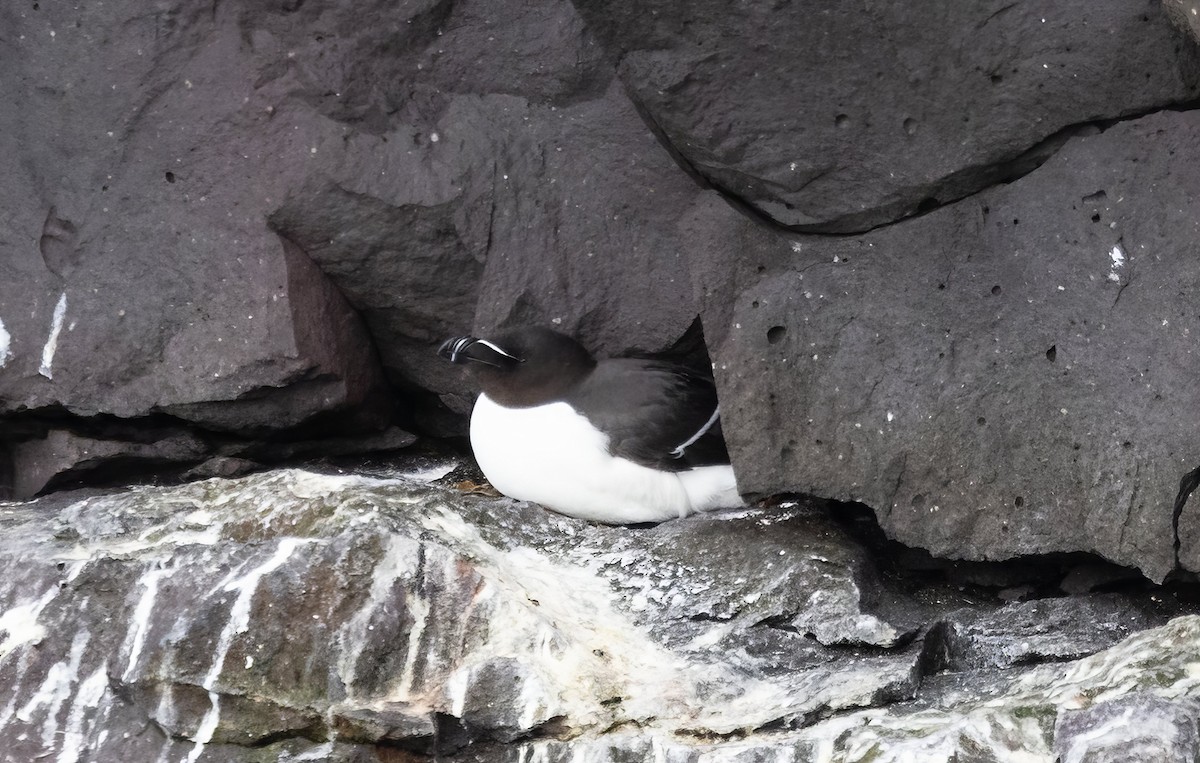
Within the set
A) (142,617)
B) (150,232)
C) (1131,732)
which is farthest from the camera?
(150,232)

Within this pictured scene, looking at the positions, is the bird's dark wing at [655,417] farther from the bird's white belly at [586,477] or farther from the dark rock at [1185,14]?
the dark rock at [1185,14]

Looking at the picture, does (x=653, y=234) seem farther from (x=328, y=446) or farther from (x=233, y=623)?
(x=233, y=623)

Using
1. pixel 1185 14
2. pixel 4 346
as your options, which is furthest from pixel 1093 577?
pixel 4 346

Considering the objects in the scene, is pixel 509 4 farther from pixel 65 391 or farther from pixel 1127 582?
pixel 1127 582

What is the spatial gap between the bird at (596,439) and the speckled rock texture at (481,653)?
59 centimetres

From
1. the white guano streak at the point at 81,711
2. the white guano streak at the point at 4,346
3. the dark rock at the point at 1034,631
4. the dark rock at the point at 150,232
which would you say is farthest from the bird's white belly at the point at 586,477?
the white guano streak at the point at 4,346

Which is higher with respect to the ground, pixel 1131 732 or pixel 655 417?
pixel 655 417

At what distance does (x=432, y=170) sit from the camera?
4.70 metres

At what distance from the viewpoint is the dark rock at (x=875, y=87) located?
3.62 meters

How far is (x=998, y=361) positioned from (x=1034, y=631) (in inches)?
29.3

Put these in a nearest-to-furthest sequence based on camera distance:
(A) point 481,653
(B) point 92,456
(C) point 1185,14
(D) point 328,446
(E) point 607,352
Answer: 1. (C) point 1185,14
2. (A) point 481,653
3. (B) point 92,456
4. (E) point 607,352
5. (D) point 328,446

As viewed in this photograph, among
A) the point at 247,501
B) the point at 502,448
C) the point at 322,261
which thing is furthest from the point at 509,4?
the point at 247,501

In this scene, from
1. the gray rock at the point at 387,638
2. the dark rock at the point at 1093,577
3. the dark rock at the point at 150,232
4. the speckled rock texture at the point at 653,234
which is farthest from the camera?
the dark rock at the point at 150,232

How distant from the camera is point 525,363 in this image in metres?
4.64
